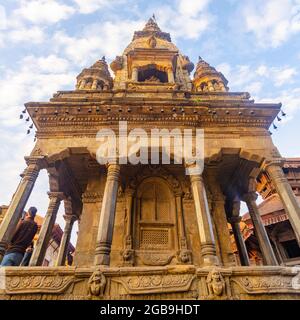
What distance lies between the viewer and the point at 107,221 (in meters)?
6.64

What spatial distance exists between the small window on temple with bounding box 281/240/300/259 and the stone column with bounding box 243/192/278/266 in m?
6.68

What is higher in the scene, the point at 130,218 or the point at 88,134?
the point at 88,134

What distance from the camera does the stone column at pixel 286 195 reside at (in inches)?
266

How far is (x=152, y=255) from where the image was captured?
8.38 m

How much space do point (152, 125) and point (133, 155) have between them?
1.43 m

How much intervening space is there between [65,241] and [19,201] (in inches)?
213

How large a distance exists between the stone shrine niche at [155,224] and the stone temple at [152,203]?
37 millimetres

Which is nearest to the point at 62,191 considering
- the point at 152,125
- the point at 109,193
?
the point at 109,193

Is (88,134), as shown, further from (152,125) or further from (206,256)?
(206,256)
